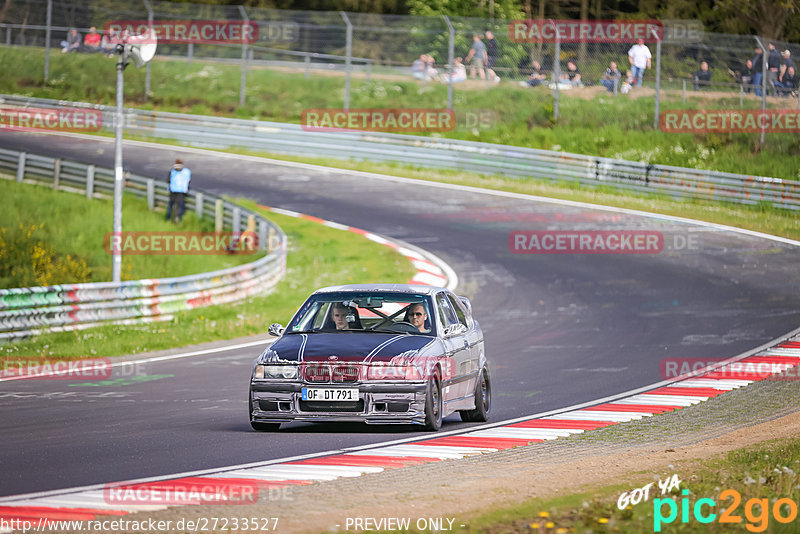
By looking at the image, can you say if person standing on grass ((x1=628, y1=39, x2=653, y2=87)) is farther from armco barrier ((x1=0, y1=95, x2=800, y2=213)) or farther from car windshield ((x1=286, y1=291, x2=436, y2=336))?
car windshield ((x1=286, y1=291, x2=436, y2=336))

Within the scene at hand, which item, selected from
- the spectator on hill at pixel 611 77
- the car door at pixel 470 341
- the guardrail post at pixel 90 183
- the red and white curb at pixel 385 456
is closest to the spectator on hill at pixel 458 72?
the spectator on hill at pixel 611 77

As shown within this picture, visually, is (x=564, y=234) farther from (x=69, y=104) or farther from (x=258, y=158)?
(x=69, y=104)

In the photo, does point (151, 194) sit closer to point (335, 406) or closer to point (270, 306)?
point (270, 306)

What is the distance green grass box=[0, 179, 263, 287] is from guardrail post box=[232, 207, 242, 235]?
0.60m

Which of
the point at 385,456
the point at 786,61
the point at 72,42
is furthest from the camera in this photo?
the point at 72,42

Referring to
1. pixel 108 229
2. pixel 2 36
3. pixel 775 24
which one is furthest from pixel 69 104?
pixel 775 24

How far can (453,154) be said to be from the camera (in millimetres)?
38000

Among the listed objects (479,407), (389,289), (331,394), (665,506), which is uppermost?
(389,289)

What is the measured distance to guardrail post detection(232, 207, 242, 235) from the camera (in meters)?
29.0

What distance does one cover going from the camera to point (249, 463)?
943 centimetres

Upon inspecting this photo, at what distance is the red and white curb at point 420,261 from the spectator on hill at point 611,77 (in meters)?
10.4

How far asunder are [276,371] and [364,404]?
838 millimetres

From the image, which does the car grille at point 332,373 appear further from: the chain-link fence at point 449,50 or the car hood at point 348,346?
the chain-link fence at point 449,50

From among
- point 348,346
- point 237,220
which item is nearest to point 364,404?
point 348,346
